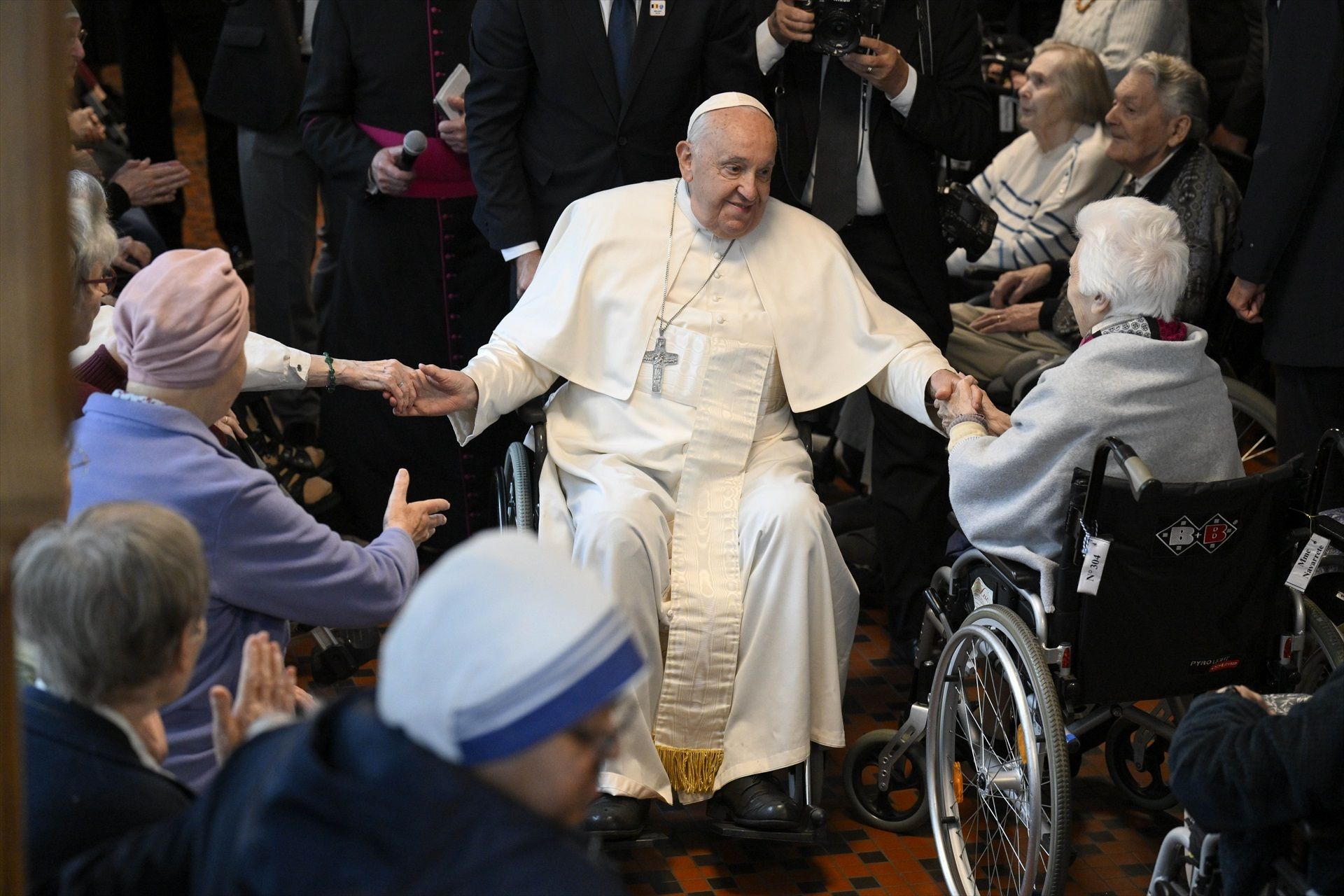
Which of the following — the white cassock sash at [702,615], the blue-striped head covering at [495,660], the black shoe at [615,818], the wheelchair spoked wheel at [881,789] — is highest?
the blue-striped head covering at [495,660]

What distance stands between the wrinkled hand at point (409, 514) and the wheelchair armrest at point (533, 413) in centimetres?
59

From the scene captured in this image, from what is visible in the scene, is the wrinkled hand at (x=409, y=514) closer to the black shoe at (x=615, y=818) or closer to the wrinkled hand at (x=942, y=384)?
the black shoe at (x=615, y=818)

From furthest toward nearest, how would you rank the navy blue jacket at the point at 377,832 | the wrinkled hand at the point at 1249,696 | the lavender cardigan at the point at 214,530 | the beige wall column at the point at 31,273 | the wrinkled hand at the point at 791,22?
the wrinkled hand at the point at 791,22
the lavender cardigan at the point at 214,530
the wrinkled hand at the point at 1249,696
the navy blue jacket at the point at 377,832
the beige wall column at the point at 31,273

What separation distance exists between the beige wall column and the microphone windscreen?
2.97 metres

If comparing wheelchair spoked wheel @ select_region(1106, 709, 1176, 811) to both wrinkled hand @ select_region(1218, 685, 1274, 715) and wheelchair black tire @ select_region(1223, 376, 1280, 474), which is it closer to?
wheelchair black tire @ select_region(1223, 376, 1280, 474)

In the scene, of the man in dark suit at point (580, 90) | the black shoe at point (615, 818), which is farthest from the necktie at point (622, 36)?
the black shoe at point (615, 818)

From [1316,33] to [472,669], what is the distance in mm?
2864

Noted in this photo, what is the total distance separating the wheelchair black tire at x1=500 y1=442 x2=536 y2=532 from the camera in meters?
3.09

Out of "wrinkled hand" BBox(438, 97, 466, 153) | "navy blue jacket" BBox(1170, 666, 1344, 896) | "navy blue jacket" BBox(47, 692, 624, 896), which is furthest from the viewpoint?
"wrinkled hand" BBox(438, 97, 466, 153)

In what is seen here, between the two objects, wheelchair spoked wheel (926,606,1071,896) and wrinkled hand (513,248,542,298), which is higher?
wrinkled hand (513,248,542,298)

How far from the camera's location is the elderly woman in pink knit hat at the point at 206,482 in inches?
86.6

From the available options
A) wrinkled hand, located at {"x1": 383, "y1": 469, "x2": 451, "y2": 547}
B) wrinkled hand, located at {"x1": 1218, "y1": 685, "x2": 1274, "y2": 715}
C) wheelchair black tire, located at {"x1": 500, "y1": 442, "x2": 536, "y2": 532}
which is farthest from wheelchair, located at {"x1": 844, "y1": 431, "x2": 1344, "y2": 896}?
wrinkled hand, located at {"x1": 383, "y1": 469, "x2": 451, "y2": 547}

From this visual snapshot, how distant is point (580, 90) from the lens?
374 cm

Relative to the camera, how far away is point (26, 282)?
988mm
